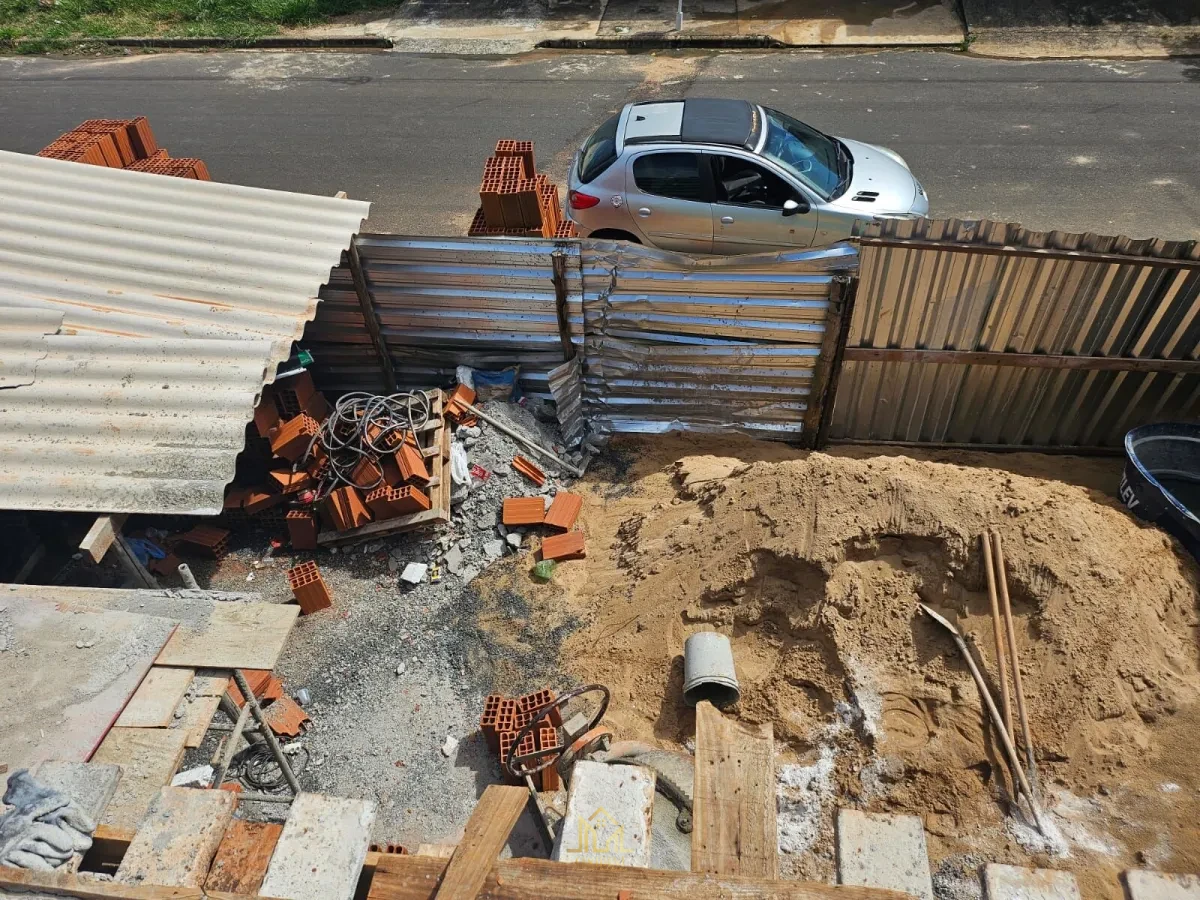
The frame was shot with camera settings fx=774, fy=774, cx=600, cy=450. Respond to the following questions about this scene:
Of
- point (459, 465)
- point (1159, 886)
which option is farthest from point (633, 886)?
point (459, 465)

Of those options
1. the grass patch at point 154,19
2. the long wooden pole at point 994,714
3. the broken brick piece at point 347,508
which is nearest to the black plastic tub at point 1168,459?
the long wooden pole at point 994,714

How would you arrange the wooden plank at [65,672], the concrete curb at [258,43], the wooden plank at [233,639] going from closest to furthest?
the wooden plank at [65,672] → the wooden plank at [233,639] → the concrete curb at [258,43]

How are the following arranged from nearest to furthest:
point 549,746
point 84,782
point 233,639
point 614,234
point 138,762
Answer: point 84,782
point 138,762
point 233,639
point 549,746
point 614,234

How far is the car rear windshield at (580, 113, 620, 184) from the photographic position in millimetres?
8992

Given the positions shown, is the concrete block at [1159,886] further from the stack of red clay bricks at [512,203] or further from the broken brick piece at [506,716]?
the stack of red clay bricks at [512,203]

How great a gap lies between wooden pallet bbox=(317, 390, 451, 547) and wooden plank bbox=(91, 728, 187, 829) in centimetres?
313

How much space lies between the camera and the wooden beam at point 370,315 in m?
7.68

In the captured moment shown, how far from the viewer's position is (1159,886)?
3119mm

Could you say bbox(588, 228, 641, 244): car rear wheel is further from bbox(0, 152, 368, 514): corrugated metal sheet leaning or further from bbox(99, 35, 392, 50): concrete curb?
bbox(99, 35, 392, 50): concrete curb

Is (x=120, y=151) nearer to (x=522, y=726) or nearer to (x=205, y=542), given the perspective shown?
(x=205, y=542)

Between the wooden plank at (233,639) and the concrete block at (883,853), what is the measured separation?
128 inches

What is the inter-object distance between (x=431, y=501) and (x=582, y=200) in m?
4.15

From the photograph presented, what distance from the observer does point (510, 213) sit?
809cm

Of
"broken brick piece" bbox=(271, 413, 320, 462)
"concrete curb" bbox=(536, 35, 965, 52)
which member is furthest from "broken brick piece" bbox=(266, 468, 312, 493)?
"concrete curb" bbox=(536, 35, 965, 52)
